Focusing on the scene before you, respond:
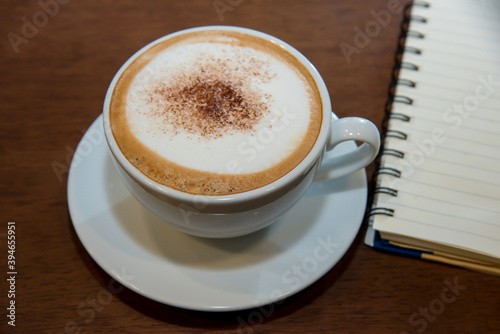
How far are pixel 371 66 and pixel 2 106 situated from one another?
0.93m

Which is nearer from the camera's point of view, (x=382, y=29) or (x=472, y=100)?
(x=472, y=100)

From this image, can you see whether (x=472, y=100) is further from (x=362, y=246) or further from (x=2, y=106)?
(x=2, y=106)

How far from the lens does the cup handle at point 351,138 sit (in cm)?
69

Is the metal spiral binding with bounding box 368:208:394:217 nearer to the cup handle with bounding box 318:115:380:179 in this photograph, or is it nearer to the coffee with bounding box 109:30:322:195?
the cup handle with bounding box 318:115:380:179

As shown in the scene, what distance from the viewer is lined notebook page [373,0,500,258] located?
0.78 m

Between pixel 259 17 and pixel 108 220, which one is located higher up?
pixel 259 17

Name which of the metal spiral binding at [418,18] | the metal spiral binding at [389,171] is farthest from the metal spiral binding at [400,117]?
the metal spiral binding at [418,18]

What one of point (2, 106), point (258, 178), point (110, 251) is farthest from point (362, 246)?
point (2, 106)

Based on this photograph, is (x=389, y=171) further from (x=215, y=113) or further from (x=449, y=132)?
(x=215, y=113)

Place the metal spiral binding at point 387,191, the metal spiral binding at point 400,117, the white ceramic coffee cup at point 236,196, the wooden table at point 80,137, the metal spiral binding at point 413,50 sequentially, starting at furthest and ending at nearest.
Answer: the metal spiral binding at point 413,50, the metal spiral binding at point 400,117, the metal spiral binding at point 387,191, the wooden table at point 80,137, the white ceramic coffee cup at point 236,196

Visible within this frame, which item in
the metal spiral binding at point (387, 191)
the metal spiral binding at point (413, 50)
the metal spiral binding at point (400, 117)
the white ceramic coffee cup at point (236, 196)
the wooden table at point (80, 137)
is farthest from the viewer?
the metal spiral binding at point (413, 50)

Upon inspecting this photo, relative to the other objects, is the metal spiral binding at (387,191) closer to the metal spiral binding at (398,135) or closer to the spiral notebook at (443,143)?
the spiral notebook at (443,143)

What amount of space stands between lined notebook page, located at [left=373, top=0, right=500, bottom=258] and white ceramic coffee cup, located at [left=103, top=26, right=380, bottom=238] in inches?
6.9

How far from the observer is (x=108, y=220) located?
75 centimetres
